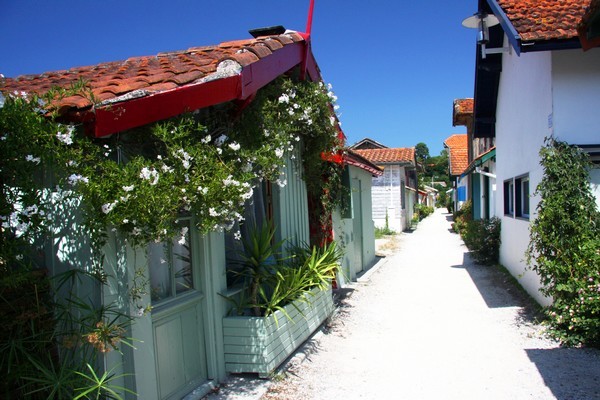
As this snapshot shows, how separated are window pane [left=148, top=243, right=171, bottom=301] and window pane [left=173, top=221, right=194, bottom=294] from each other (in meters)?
0.12

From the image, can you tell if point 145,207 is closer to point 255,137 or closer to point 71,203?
point 71,203

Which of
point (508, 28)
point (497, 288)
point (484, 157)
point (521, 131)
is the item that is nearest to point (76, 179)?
point (508, 28)

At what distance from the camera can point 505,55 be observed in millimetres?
9594

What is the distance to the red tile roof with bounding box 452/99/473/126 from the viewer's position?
62.6ft

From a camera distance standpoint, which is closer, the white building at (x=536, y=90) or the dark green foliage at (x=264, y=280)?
the dark green foliage at (x=264, y=280)

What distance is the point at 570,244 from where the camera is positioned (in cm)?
579

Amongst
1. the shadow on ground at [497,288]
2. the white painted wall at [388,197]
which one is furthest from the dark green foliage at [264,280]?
the white painted wall at [388,197]

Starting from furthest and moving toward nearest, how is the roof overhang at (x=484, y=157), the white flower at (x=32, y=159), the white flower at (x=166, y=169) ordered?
the roof overhang at (x=484, y=157) < the white flower at (x=166, y=169) < the white flower at (x=32, y=159)

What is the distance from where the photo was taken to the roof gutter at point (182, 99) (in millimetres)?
2957

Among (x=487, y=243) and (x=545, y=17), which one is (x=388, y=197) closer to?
(x=487, y=243)

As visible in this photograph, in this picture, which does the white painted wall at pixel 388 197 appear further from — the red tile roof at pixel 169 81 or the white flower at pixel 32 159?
the white flower at pixel 32 159

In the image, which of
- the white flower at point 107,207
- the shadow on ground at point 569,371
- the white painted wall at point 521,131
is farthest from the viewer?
the white painted wall at point 521,131

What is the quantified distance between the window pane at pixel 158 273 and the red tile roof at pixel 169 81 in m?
1.25

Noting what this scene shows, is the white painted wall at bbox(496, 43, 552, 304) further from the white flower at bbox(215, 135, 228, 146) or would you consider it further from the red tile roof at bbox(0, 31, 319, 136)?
the white flower at bbox(215, 135, 228, 146)
